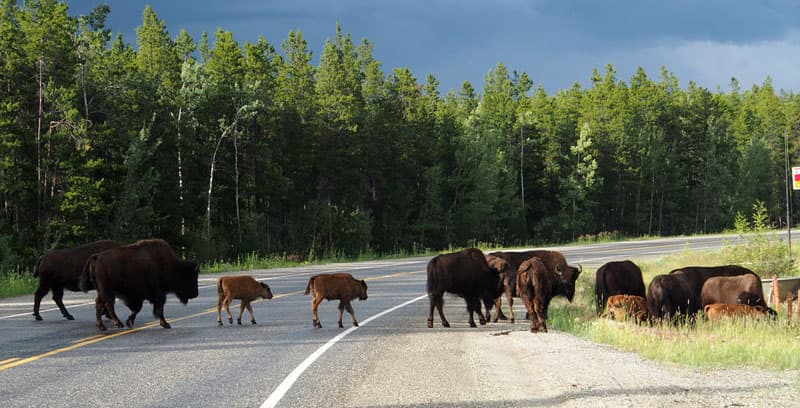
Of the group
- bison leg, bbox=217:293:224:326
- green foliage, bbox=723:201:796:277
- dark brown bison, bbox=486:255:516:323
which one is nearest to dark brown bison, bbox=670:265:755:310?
dark brown bison, bbox=486:255:516:323

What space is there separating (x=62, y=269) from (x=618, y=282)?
37.5 feet

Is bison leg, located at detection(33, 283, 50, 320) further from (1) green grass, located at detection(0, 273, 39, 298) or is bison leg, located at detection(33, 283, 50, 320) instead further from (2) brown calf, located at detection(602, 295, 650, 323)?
(2) brown calf, located at detection(602, 295, 650, 323)

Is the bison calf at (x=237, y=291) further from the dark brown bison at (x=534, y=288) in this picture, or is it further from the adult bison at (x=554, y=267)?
the dark brown bison at (x=534, y=288)

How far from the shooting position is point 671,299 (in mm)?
14766

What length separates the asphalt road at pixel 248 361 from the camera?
7.88 meters

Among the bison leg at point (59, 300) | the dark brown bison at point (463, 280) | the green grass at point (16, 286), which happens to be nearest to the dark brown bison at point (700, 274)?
the dark brown bison at point (463, 280)

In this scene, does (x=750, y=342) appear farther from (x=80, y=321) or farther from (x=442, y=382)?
(x=80, y=321)

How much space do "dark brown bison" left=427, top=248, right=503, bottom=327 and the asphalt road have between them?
1.77 ft

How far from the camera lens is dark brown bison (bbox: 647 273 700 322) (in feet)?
47.8

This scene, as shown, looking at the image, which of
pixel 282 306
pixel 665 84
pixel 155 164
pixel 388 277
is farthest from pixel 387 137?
pixel 665 84

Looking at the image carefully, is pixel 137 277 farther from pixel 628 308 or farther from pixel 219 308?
pixel 628 308

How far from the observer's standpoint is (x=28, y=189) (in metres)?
38.7

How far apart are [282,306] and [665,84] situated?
103379mm

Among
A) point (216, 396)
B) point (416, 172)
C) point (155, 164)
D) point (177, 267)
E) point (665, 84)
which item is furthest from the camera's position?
point (665, 84)
